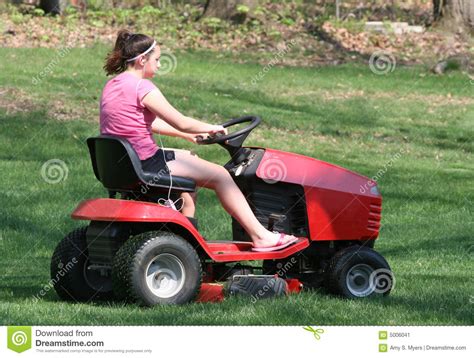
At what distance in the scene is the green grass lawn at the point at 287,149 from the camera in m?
7.30

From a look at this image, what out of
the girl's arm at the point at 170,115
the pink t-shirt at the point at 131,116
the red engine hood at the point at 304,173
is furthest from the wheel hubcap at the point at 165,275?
the red engine hood at the point at 304,173

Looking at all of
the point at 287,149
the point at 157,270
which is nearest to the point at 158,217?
the point at 157,270

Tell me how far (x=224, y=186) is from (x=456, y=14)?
21.2 metres

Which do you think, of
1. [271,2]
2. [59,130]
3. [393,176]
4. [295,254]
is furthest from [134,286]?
[271,2]

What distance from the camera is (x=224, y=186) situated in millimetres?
7562

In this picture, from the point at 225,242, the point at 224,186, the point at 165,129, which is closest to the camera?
the point at 224,186

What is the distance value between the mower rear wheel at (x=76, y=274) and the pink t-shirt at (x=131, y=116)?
87cm

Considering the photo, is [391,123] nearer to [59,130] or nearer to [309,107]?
[309,107]

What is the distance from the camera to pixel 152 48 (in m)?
7.60

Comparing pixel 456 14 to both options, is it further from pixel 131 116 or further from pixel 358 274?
pixel 131 116

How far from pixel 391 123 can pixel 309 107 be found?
1.73 meters

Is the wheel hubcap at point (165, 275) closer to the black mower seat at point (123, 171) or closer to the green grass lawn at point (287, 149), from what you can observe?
the green grass lawn at point (287, 149)

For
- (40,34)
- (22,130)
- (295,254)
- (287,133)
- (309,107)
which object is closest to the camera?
(295,254)

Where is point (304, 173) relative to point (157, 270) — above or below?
above
